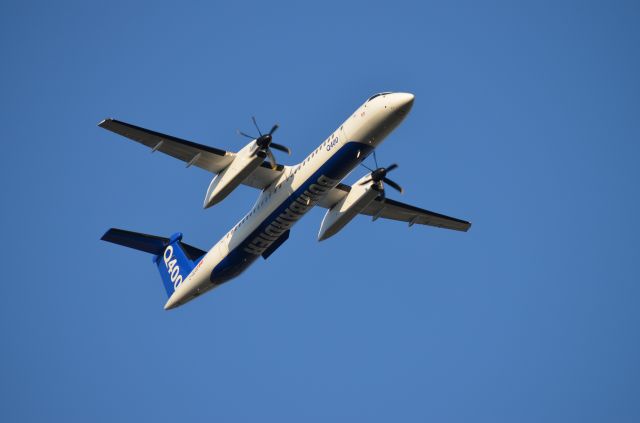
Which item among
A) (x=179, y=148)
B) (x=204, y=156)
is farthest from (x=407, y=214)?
(x=179, y=148)

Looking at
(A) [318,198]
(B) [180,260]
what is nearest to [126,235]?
(B) [180,260]

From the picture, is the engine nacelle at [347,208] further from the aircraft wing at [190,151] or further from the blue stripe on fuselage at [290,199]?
the aircraft wing at [190,151]

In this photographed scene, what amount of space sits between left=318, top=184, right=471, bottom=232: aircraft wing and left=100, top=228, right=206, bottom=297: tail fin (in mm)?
4926

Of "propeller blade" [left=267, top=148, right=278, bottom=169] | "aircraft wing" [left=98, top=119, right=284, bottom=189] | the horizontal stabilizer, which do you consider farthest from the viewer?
the horizontal stabilizer

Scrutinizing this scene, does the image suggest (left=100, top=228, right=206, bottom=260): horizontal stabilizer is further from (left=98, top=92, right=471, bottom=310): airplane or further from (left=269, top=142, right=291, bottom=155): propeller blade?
(left=269, top=142, right=291, bottom=155): propeller blade

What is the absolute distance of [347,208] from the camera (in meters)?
25.7

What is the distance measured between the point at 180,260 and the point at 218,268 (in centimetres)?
296

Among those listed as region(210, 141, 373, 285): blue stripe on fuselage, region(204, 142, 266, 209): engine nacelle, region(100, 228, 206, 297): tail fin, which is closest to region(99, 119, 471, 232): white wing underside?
region(204, 142, 266, 209): engine nacelle

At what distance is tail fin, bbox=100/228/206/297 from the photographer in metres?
27.1

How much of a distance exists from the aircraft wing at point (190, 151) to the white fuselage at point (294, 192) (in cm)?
40

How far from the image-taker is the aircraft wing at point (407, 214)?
27.7 meters

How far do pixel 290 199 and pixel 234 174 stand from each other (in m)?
1.76

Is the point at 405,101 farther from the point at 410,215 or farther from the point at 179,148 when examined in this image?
the point at 410,215

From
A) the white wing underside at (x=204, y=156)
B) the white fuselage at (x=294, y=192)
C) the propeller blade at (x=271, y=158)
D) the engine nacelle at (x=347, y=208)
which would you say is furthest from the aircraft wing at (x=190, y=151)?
the engine nacelle at (x=347, y=208)
